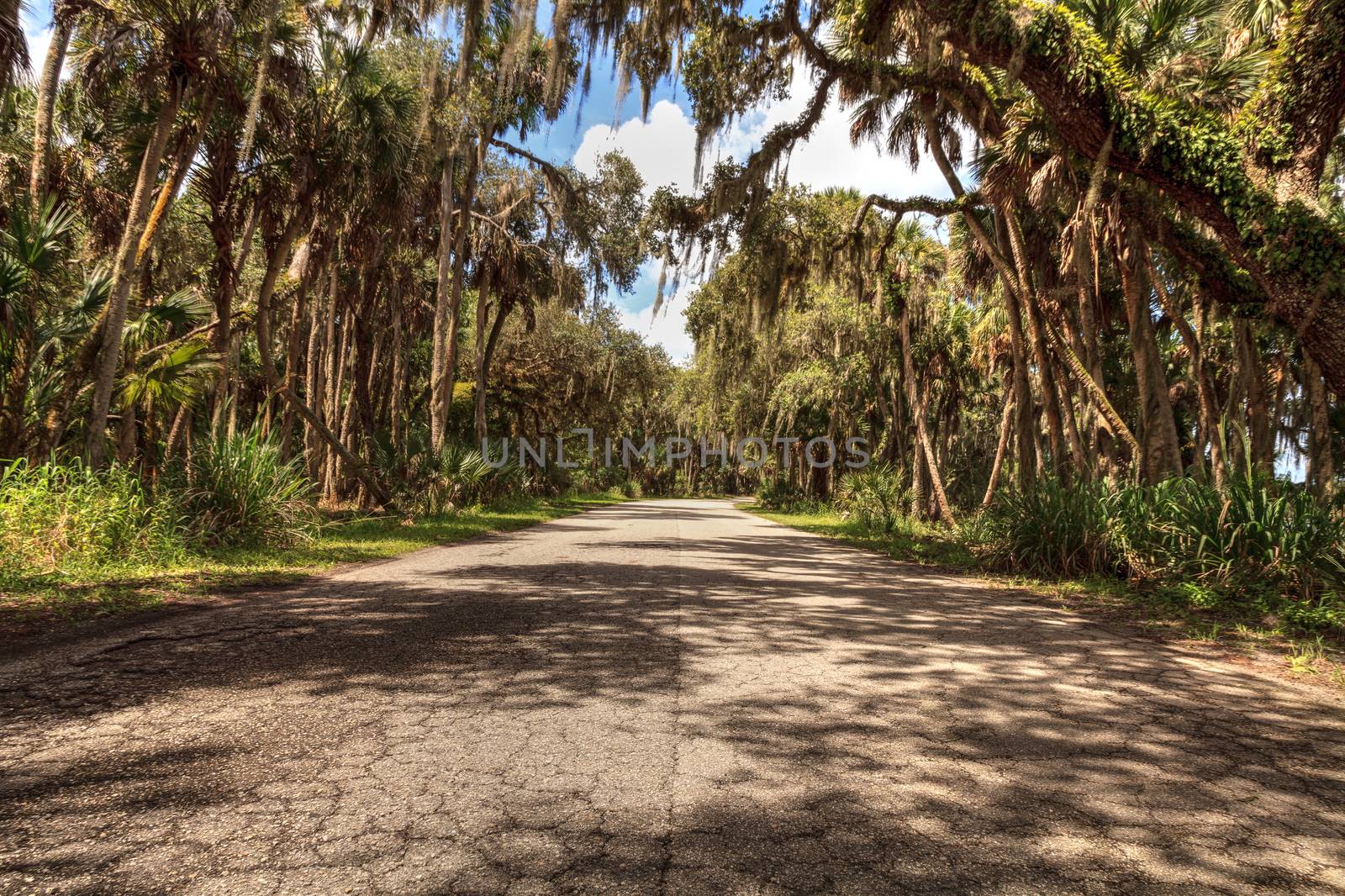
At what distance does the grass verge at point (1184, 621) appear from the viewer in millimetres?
5086

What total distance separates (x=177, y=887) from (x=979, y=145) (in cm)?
1382

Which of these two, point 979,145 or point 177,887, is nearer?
point 177,887

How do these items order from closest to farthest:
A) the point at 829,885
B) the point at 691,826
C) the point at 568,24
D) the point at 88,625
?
the point at 829,885 → the point at 691,826 → the point at 88,625 → the point at 568,24

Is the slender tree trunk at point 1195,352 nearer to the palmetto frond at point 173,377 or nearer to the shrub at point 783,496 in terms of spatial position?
the palmetto frond at point 173,377

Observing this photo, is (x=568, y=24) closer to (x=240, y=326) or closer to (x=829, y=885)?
(x=240, y=326)

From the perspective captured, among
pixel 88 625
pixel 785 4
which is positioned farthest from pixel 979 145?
pixel 88 625

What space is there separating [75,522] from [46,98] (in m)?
5.99

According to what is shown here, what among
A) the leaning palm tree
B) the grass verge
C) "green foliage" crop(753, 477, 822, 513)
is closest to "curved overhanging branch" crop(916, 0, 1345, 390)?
the grass verge

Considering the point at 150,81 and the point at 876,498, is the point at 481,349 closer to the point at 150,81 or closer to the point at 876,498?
the point at 876,498

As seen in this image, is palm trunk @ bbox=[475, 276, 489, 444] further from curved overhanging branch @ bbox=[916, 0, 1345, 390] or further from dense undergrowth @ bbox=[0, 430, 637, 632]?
curved overhanging branch @ bbox=[916, 0, 1345, 390]

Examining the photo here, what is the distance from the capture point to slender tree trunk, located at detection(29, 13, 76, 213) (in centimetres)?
846

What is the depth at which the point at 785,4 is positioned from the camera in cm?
1048

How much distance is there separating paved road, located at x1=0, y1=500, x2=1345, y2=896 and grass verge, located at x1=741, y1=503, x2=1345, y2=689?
0.60 m

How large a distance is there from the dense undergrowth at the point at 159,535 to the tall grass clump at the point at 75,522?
11mm
